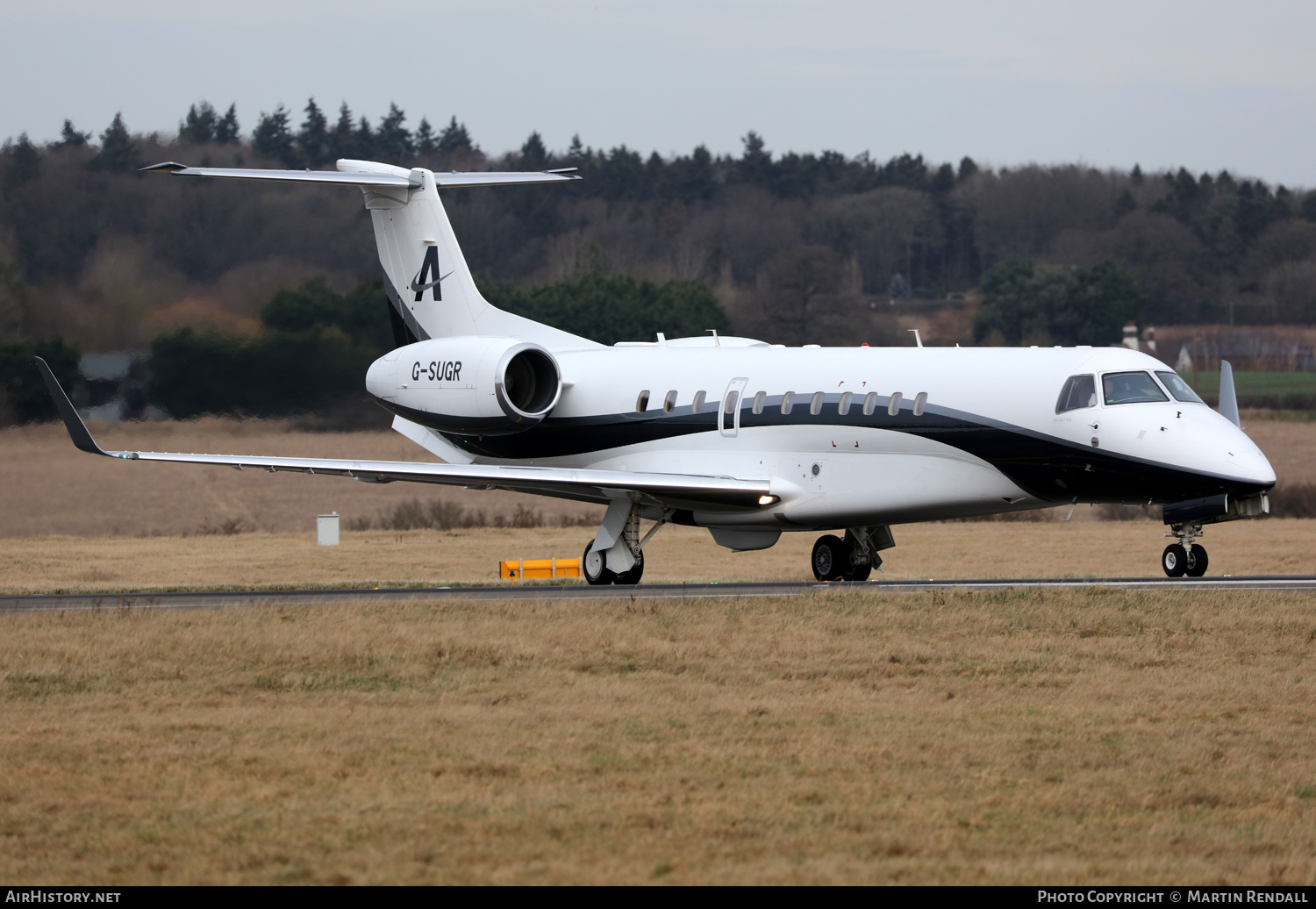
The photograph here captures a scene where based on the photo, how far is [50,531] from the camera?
41969 mm

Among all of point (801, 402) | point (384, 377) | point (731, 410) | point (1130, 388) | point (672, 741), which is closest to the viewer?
point (672, 741)

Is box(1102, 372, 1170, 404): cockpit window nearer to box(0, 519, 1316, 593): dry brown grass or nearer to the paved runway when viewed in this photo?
the paved runway

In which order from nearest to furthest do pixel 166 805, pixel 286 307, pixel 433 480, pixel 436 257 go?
1. pixel 166 805
2. pixel 433 480
3. pixel 436 257
4. pixel 286 307

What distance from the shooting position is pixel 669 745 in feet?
38.8

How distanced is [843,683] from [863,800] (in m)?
4.37

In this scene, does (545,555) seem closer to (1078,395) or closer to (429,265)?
(429,265)

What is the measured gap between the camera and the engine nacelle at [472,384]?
85.0 ft

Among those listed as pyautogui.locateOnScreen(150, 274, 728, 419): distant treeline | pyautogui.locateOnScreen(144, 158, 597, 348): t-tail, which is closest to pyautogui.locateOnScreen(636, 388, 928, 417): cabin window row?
pyautogui.locateOnScreen(144, 158, 597, 348): t-tail

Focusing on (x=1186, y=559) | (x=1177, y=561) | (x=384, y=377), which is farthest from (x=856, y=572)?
(x=384, y=377)

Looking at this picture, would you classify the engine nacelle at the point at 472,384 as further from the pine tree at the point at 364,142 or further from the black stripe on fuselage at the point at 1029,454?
the pine tree at the point at 364,142

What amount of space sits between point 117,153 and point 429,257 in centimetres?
1710

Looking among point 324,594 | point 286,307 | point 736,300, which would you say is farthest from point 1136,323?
point 324,594
